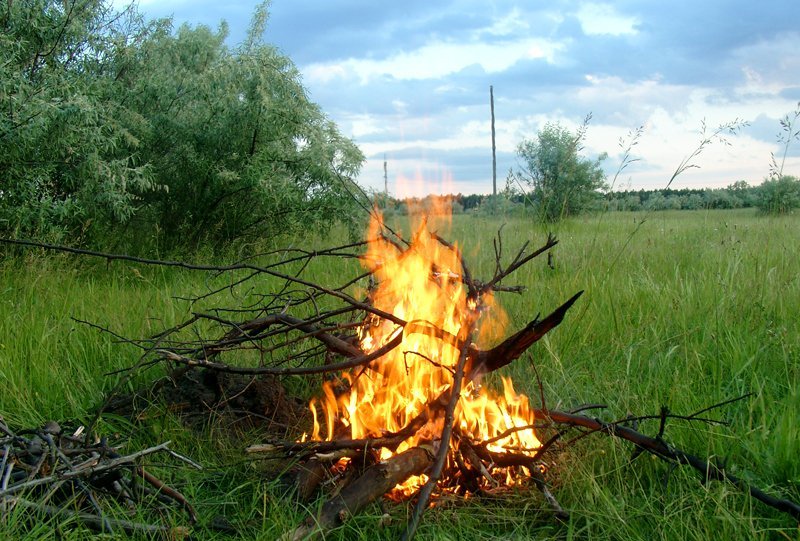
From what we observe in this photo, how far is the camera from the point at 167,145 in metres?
8.78

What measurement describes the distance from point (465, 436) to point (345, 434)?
544mm

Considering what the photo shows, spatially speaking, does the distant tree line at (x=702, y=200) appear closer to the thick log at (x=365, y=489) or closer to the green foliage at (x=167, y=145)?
the green foliage at (x=167, y=145)


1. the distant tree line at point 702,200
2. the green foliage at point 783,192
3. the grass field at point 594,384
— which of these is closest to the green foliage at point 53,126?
the grass field at point 594,384

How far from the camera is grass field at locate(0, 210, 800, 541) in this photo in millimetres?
2455

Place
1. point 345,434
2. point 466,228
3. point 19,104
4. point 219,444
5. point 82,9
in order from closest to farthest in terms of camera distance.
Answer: point 345,434 < point 219,444 < point 19,104 < point 82,9 < point 466,228

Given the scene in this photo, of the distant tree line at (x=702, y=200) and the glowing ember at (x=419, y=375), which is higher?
the distant tree line at (x=702, y=200)

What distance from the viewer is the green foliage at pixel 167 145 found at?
686 centimetres

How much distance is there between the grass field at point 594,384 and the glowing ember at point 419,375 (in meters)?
0.30

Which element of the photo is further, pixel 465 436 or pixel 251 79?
pixel 251 79

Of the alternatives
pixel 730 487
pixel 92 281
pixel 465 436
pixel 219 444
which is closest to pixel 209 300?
pixel 92 281

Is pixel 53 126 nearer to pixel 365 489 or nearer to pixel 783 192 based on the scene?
pixel 365 489

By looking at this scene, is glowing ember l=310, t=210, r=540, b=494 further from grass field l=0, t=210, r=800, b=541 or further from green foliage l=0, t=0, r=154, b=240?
green foliage l=0, t=0, r=154, b=240

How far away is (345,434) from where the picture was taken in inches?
114

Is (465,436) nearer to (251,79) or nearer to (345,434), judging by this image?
(345,434)
